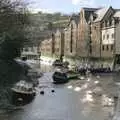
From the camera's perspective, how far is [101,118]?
111 feet

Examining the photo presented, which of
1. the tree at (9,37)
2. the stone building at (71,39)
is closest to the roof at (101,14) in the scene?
the stone building at (71,39)

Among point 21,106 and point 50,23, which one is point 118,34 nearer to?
point 21,106

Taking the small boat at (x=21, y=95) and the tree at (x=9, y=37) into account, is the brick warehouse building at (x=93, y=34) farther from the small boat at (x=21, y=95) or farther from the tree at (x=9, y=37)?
the small boat at (x=21, y=95)

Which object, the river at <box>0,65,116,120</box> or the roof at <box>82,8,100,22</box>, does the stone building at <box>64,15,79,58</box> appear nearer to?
the roof at <box>82,8,100,22</box>

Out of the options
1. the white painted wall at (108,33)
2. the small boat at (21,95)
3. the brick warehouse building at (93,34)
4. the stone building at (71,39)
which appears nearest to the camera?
the small boat at (21,95)

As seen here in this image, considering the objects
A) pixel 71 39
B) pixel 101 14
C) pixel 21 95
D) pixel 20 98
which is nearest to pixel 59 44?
pixel 71 39

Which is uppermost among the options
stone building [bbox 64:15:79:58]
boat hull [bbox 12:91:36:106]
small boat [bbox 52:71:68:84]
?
stone building [bbox 64:15:79:58]

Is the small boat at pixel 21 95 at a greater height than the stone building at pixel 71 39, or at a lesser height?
lesser

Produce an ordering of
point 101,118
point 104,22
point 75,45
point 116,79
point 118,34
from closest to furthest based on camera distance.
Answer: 1. point 101,118
2. point 116,79
3. point 118,34
4. point 104,22
5. point 75,45

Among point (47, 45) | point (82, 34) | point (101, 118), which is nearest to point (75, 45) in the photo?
point (82, 34)

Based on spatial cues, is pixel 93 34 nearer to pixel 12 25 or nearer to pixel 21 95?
pixel 21 95

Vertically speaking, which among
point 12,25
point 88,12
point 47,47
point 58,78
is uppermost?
point 88,12

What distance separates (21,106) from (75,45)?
79300 millimetres

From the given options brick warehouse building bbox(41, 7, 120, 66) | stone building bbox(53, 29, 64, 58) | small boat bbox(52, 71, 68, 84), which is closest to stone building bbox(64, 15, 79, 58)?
brick warehouse building bbox(41, 7, 120, 66)
